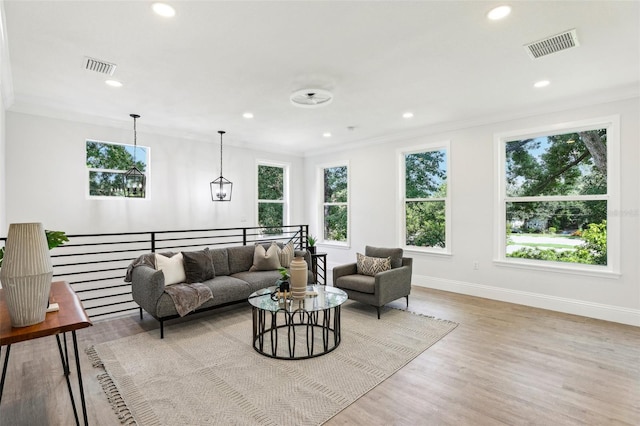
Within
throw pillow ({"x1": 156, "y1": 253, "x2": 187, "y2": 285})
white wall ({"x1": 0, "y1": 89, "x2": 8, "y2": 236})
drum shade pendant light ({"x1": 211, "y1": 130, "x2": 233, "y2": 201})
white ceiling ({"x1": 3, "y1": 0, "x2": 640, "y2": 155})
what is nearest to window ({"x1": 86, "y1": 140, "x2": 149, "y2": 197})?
white ceiling ({"x1": 3, "y1": 0, "x2": 640, "y2": 155})

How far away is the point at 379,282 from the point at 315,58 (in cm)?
254

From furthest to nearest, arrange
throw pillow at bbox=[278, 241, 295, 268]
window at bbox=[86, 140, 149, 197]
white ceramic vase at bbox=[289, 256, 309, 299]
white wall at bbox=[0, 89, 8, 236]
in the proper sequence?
1. throw pillow at bbox=[278, 241, 295, 268]
2. window at bbox=[86, 140, 149, 197]
3. white wall at bbox=[0, 89, 8, 236]
4. white ceramic vase at bbox=[289, 256, 309, 299]

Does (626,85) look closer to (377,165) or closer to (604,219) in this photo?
(604,219)

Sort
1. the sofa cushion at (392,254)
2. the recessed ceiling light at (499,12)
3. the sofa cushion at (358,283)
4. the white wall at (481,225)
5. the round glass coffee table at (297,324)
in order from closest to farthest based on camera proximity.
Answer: the recessed ceiling light at (499,12)
the round glass coffee table at (297,324)
the white wall at (481,225)
the sofa cushion at (358,283)
the sofa cushion at (392,254)

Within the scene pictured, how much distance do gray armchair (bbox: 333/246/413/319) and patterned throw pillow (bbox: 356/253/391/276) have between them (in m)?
0.07

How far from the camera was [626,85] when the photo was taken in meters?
3.61

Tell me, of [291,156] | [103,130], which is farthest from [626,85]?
[103,130]

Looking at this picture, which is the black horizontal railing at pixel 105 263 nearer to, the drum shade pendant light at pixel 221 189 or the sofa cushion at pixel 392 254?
the drum shade pendant light at pixel 221 189

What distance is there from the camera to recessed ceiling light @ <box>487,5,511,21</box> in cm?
220

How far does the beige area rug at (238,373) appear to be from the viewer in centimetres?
213

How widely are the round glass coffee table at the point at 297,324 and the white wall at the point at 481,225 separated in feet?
8.63

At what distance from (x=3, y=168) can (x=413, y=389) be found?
4998 millimetres

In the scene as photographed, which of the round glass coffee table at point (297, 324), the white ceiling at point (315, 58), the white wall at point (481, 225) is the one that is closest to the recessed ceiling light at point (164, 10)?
the white ceiling at point (315, 58)

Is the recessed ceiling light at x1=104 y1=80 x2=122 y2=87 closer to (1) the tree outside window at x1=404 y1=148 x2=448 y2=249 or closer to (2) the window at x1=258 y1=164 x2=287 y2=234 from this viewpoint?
(2) the window at x1=258 y1=164 x2=287 y2=234
